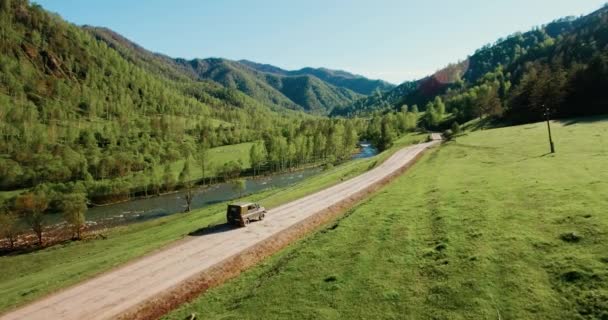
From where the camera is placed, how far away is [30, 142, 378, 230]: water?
99750 mm

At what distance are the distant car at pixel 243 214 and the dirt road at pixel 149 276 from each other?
4.25ft

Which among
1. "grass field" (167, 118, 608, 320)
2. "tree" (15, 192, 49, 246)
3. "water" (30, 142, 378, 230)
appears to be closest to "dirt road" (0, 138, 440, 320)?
"grass field" (167, 118, 608, 320)

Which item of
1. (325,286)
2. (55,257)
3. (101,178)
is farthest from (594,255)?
(101,178)

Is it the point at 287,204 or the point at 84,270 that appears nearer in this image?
the point at 84,270

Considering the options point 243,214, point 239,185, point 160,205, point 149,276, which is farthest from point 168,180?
point 149,276

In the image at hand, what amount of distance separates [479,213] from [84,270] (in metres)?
37.5

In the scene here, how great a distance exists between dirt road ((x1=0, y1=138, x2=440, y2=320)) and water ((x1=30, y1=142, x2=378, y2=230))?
6420 cm

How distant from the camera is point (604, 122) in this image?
88.6 m

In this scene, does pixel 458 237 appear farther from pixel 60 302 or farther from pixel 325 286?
pixel 60 302

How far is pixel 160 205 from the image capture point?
11331 cm

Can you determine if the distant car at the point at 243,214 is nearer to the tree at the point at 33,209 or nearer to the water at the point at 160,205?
the tree at the point at 33,209

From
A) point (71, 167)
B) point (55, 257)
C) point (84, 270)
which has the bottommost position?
point (55, 257)

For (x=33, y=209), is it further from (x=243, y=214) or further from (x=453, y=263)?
(x=453, y=263)

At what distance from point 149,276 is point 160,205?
287ft
